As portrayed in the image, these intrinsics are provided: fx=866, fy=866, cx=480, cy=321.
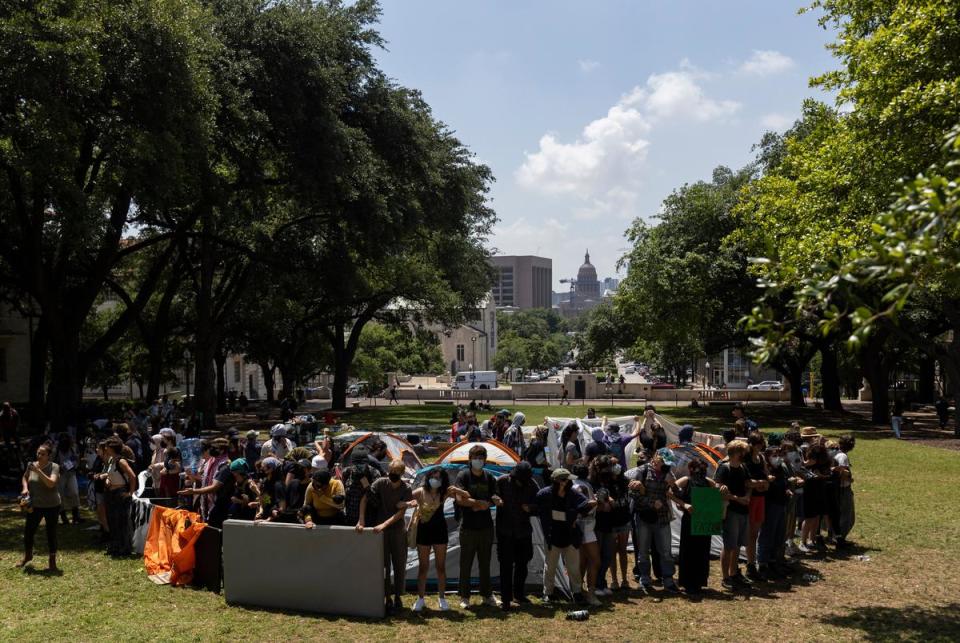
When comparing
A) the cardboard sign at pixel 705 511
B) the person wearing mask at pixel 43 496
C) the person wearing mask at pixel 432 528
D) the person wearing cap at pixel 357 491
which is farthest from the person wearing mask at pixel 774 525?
the person wearing mask at pixel 43 496

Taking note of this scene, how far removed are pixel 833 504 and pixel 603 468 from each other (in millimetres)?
4248

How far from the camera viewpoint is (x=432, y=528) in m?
9.26

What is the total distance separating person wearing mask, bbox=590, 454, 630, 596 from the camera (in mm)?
9430

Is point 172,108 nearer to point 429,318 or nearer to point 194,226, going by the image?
point 194,226

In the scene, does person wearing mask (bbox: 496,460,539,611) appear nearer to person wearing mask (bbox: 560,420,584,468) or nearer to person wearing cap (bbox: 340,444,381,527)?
person wearing cap (bbox: 340,444,381,527)

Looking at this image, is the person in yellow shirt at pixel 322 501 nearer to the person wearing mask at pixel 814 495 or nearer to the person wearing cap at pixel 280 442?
the person wearing cap at pixel 280 442

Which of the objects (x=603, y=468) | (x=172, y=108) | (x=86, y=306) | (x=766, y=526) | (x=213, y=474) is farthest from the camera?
(x=86, y=306)

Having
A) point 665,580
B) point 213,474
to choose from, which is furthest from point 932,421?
point 213,474

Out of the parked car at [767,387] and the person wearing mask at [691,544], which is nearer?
the person wearing mask at [691,544]

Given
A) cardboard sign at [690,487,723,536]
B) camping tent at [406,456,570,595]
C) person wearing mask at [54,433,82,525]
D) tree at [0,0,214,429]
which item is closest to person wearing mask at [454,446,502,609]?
camping tent at [406,456,570,595]

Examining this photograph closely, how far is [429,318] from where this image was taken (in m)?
44.2

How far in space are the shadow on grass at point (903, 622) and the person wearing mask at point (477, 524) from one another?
3434 millimetres

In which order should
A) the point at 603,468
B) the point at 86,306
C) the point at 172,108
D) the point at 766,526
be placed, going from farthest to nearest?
1. the point at 86,306
2. the point at 172,108
3. the point at 766,526
4. the point at 603,468

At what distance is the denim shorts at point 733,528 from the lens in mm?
9844
